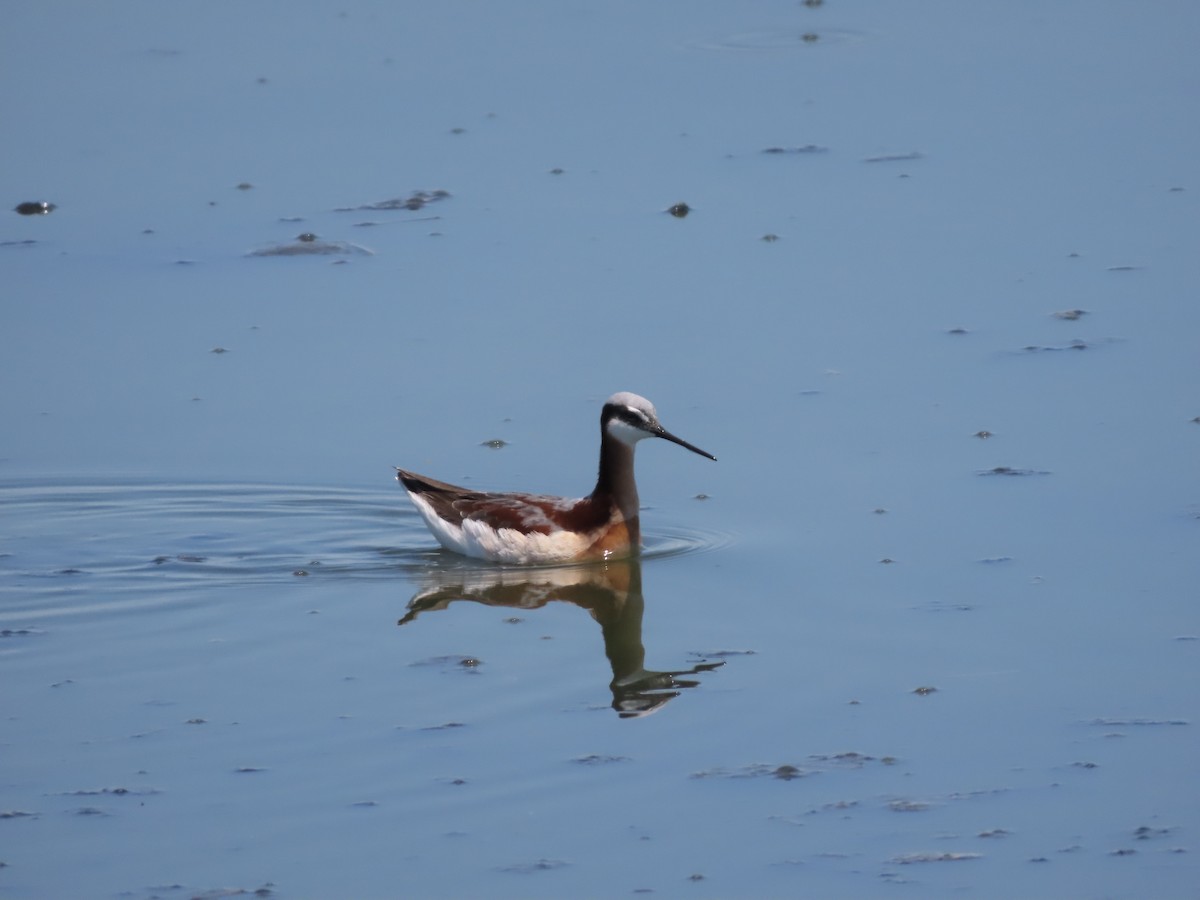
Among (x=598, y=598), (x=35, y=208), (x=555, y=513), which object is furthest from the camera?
(x=35, y=208)

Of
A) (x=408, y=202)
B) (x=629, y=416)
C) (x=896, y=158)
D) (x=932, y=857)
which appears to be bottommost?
(x=932, y=857)

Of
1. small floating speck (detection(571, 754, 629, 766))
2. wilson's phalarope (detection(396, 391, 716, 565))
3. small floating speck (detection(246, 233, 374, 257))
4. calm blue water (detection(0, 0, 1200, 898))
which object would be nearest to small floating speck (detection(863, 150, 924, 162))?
calm blue water (detection(0, 0, 1200, 898))

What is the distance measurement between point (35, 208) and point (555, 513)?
23.0ft

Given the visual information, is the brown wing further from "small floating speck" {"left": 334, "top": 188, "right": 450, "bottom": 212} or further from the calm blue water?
"small floating speck" {"left": 334, "top": 188, "right": 450, "bottom": 212}

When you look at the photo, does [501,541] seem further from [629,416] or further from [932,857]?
[932,857]

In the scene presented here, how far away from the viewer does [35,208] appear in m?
16.6

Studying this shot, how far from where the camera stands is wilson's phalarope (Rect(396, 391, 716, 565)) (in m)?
11.7

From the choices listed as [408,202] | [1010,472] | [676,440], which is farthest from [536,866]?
[408,202]

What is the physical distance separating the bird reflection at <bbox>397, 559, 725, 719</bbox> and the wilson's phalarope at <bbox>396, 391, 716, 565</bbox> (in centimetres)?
13

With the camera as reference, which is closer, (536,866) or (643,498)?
(536,866)

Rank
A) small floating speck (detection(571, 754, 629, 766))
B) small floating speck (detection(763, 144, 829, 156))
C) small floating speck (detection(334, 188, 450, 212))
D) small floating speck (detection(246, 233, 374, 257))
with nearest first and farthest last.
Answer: small floating speck (detection(571, 754, 629, 766)) → small floating speck (detection(246, 233, 374, 257)) → small floating speck (detection(334, 188, 450, 212)) → small floating speck (detection(763, 144, 829, 156))

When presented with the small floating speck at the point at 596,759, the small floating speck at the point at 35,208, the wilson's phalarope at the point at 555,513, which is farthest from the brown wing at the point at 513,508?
the small floating speck at the point at 35,208

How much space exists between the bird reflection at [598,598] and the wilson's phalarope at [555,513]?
0.13 metres

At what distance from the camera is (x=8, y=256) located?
15.6m
